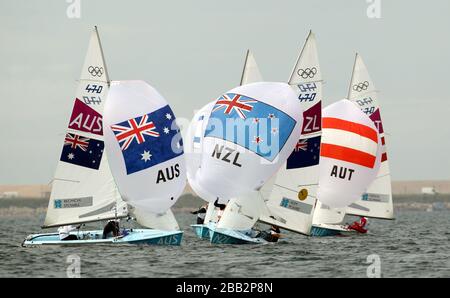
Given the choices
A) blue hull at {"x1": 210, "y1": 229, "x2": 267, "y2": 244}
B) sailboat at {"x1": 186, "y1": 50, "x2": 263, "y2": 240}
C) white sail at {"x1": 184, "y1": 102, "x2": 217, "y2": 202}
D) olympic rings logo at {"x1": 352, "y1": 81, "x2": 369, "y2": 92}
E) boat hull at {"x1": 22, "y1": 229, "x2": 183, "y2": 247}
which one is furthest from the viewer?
olympic rings logo at {"x1": 352, "y1": 81, "x2": 369, "y2": 92}

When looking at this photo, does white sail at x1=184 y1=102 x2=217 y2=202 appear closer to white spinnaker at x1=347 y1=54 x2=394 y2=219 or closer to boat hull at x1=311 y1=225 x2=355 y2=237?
Answer: boat hull at x1=311 y1=225 x2=355 y2=237

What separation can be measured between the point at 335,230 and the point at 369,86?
30.9 ft

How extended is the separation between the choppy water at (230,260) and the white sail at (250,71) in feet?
33.7

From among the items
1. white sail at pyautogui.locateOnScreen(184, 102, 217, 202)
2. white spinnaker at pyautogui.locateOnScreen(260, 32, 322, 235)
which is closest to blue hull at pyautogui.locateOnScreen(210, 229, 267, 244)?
white spinnaker at pyautogui.locateOnScreen(260, 32, 322, 235)

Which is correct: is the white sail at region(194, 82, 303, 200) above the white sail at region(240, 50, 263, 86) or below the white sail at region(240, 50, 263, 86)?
below

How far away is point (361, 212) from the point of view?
5503 cm

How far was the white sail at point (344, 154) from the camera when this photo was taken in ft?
158
